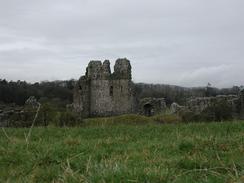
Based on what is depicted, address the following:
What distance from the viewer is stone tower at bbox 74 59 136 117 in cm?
4462

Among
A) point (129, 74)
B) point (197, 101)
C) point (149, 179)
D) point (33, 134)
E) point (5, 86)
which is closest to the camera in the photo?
point (149, 179)

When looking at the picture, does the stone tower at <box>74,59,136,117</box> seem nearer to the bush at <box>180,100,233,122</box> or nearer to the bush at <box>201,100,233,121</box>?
the bush at <box>180,100,233,122</box>

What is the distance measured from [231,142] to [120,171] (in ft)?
16.9

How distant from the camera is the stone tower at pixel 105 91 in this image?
44.6 meters

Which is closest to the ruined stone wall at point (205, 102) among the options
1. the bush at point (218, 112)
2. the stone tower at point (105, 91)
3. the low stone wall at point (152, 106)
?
the bush at point (218, 112)

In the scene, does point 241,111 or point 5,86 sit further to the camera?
point 5,86

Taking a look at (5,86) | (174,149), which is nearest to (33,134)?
(174,149)

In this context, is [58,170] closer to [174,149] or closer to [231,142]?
[174,149]

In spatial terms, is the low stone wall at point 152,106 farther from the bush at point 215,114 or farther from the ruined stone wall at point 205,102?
the bush at point 215,114

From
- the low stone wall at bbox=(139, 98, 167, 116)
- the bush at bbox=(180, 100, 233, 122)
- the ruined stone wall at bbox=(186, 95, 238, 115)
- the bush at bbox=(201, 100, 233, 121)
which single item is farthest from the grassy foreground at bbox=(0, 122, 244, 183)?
the low stone wall at bbox=(139, 98, 167, 116)

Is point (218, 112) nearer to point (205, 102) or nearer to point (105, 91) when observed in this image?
point (205, 102)

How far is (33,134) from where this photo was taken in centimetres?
1373

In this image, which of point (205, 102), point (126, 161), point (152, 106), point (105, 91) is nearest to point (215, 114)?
point (205, 102)

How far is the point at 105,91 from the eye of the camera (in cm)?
4503
